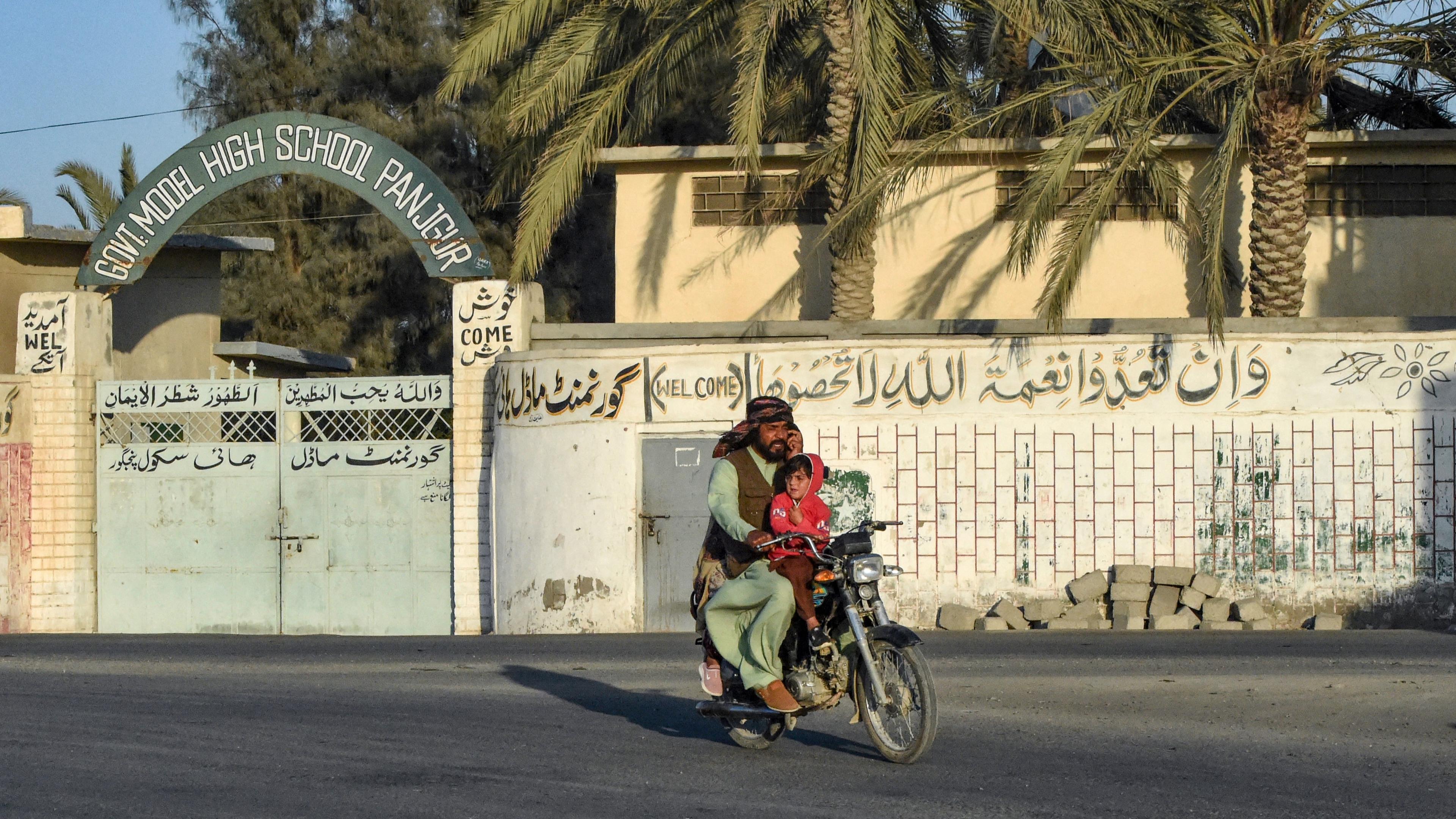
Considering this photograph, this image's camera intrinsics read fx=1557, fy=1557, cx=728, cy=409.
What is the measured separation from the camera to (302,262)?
115 feet

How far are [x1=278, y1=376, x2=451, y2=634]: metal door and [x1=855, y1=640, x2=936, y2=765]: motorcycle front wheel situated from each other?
9.32 metres

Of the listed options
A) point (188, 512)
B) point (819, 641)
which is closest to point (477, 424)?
point (188, 512)

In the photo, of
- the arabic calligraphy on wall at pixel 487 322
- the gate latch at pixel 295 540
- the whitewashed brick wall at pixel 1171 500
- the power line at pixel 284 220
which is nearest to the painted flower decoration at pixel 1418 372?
the whitewashed brick wall at pixel 1171 500

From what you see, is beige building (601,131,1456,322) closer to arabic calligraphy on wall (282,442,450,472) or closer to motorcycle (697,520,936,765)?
arabic calligraphy on wall (282,442,450,472)

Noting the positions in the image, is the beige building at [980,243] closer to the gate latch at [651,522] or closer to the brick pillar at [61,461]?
the gate latch at [651,522]

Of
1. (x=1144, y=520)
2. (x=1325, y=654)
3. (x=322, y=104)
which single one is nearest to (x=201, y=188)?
(x=1144, y=520)

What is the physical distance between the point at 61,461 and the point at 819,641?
12.0 meters

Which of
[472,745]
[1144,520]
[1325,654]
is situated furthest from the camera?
[1144,520]

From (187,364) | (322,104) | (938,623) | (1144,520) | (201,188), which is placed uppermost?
(322,104)

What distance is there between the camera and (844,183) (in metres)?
16.0

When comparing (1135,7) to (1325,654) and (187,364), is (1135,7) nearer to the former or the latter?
(1325,654)

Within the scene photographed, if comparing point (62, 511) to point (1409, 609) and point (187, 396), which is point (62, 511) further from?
point (1409, 609)

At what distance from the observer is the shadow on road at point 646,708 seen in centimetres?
756

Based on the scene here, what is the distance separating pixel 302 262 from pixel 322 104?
3.55 meters
